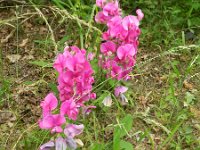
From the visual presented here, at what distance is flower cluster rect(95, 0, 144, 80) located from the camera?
7.41 ft

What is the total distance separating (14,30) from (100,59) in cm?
104

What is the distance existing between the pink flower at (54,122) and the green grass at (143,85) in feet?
0.69

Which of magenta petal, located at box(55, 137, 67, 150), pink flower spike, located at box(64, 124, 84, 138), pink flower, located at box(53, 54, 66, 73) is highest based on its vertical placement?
pink flower, located at box(53, 54, 66, 73)

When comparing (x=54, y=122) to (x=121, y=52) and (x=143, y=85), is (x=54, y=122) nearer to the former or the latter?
(x=121, y=52)

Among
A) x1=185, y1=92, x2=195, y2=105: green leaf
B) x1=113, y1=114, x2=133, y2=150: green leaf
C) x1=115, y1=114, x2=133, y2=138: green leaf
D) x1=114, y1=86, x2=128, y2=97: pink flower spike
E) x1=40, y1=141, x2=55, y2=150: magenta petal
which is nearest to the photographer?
x1=40, y1=141, x2=55, y2=150: magenta petal

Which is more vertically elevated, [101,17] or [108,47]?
[101,17]

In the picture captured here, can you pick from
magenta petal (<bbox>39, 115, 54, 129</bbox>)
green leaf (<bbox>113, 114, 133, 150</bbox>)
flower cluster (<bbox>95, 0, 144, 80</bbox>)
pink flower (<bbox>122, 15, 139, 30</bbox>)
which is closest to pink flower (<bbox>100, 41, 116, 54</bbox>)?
flower cluster (<bbox>95, 0, 144, 80</bbox>)

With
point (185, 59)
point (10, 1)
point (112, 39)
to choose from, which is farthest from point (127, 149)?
point (10, 1)

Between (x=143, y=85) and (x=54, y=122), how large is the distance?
124 cm

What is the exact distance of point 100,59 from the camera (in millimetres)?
2473

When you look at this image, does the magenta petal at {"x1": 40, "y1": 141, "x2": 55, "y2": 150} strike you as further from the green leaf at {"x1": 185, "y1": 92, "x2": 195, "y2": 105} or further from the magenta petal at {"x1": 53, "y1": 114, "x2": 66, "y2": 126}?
the green leaf at {"x1": 185, "y1": 92, "x2": 195, "y2": 105}

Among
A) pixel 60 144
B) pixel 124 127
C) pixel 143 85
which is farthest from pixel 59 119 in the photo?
pixel 143 85

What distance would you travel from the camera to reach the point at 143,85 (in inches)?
117

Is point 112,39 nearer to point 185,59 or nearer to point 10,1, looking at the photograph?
point 185,59
